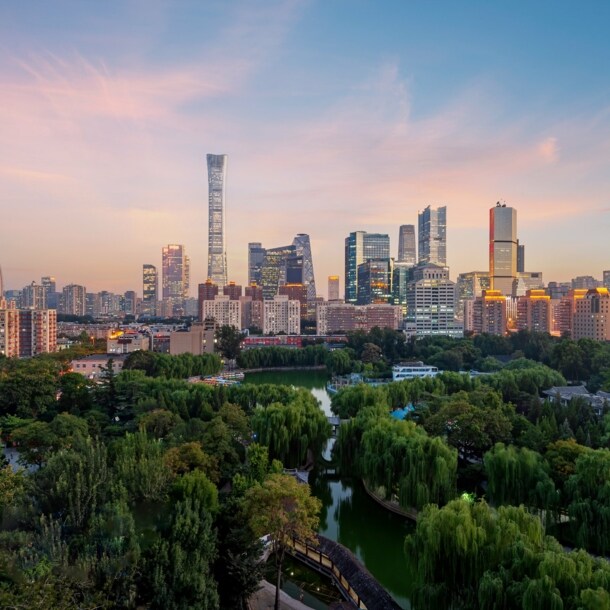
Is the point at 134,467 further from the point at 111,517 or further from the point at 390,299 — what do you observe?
the point at 390,299

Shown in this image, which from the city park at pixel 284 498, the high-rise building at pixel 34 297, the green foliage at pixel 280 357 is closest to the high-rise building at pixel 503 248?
the green foliage at pixel 280 357

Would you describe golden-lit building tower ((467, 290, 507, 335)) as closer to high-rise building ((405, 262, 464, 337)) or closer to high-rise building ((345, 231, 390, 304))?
high-rise building ((405, 262, 464, 337))

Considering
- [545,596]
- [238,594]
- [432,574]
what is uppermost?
[545,596]

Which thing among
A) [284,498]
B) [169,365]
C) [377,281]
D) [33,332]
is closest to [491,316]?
[377,281]

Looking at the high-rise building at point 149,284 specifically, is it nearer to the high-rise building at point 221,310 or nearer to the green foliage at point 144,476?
the high-rise building at point 221,310

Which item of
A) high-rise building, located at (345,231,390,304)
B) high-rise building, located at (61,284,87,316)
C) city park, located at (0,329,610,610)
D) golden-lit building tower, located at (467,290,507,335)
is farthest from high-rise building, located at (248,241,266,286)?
city park, located at (0,329,610,610)

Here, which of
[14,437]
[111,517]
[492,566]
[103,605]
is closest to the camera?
[103,605]

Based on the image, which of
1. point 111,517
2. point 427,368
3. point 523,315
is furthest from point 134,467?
point 523,315
